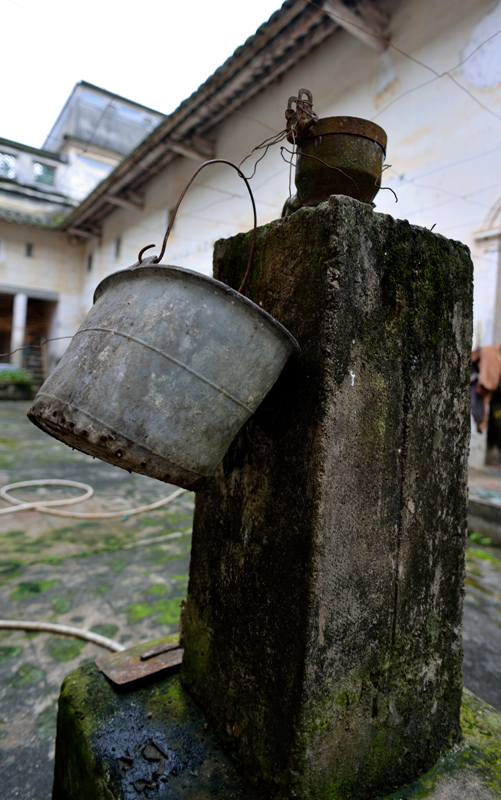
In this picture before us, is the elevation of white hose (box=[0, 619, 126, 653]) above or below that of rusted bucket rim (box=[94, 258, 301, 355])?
below

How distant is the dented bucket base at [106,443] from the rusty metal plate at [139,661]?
36.2 inches

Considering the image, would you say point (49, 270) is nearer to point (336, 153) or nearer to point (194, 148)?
point (194, 148)

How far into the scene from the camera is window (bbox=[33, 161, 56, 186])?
1944cm

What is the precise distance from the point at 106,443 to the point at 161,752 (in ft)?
3.07

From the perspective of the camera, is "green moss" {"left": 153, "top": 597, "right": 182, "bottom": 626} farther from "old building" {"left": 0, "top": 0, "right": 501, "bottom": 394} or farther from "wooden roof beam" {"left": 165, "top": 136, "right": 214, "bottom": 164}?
"wooden roof beam" {"left": 165, "top": 136, "right": 214, "bottom": 164}

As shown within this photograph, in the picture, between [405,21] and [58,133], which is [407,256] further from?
[58,133]

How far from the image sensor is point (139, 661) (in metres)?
1.62

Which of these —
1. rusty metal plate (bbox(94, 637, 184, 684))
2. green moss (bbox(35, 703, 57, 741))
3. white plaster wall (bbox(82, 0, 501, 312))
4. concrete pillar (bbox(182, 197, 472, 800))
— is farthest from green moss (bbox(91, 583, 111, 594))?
white plaster wall (bbox(82, 0, 501, 312))

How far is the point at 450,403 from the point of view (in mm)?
1268

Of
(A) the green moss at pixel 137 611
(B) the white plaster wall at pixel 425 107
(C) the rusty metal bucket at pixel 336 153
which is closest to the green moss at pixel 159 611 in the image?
(A) the green moss at pixel 137 611

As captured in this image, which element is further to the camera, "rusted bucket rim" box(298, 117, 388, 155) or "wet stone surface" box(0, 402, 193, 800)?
"wet stone surface" box(0, 402, 193, 800)

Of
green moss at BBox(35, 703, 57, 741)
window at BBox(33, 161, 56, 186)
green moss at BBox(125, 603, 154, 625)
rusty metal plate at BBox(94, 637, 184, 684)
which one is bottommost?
green moss at BBox(35, 703, 57, 741)

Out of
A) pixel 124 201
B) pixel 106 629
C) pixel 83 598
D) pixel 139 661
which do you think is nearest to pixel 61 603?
pixel 83 598

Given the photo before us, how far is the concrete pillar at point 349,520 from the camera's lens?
1066 millimetres
